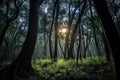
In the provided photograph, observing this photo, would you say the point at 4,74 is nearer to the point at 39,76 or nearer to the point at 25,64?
the point at 25,64

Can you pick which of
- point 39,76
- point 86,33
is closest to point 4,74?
point 39,76

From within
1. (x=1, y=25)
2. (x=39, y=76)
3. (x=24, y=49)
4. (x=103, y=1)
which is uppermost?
(x=1, y=25)

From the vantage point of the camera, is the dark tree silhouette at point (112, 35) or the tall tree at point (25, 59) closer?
the dark tree silhouette at point (112, 35)

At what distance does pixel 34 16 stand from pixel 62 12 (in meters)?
16.0

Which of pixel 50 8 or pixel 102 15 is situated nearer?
pixel 102 15

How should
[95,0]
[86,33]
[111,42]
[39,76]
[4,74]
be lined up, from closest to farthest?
[111,42], [95,0], [4,74], [39,76], [86,33]

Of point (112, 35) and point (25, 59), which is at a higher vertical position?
point (112, 35)

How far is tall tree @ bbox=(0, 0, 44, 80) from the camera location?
305 inches

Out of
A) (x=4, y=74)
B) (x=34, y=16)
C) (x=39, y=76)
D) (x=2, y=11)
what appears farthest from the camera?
(x=2, y=11)

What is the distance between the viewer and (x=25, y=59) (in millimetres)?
8594

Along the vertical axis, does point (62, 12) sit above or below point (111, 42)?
above

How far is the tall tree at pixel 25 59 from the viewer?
7.75m

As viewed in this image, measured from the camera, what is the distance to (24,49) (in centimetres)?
876

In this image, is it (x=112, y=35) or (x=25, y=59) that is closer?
(x=112, y=35)
